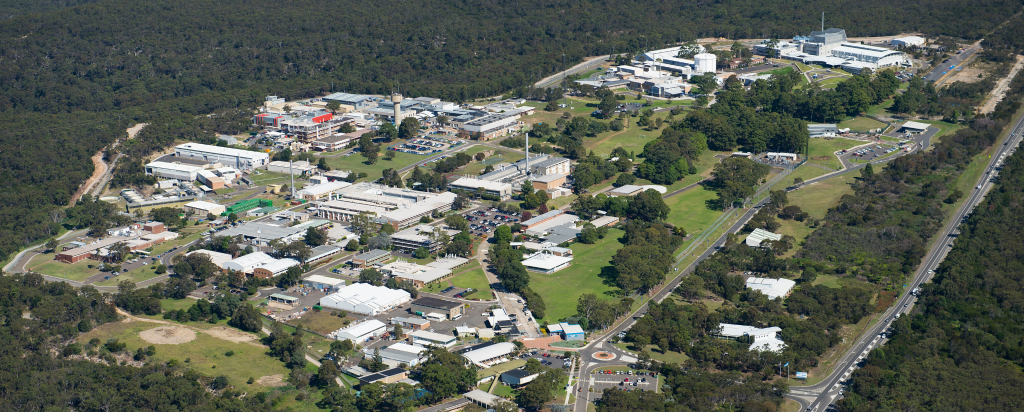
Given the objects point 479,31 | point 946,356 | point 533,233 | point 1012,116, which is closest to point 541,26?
point 479,31

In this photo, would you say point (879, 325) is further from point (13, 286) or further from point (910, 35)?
point (910, 35)

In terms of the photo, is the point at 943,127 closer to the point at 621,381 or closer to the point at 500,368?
the point at 621,381

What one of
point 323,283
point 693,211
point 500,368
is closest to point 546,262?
point 323,283

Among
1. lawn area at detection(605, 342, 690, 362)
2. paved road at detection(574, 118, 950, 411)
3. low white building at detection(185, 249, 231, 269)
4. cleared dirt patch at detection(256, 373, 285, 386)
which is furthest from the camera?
low white building at detection(185, 249, 231, 269)

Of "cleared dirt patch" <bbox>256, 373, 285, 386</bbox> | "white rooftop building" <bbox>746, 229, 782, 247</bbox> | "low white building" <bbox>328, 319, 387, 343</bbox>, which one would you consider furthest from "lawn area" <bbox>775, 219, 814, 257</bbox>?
"cleared dirt patch" <bbox>256, 373, 285, 386</bbox>

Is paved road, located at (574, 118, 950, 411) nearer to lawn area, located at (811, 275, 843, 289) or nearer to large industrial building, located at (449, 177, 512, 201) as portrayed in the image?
lawn area, located at (811, 275, 843, 289)

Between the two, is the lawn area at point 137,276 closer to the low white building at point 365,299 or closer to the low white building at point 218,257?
the low white building at point 218,257
